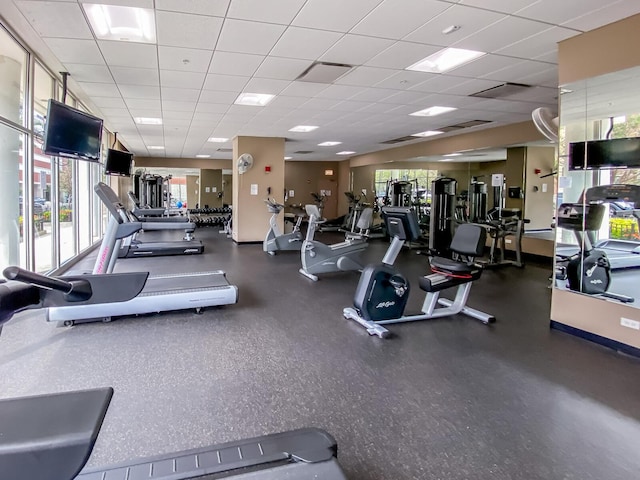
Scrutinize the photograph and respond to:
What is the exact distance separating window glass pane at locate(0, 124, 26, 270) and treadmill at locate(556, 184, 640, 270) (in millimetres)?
6058

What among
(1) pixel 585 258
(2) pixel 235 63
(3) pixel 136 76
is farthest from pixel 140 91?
(1) pixel 585 258

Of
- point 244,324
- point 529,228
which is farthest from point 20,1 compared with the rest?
point 529,228

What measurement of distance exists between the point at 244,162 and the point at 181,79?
14.2 feet

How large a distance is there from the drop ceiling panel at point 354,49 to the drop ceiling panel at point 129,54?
183 centimetres

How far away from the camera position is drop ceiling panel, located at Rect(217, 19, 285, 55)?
3449 millimetres

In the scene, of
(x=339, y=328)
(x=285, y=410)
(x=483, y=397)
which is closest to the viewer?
(x=285, y=410)

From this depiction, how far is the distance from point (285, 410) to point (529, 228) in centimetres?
763

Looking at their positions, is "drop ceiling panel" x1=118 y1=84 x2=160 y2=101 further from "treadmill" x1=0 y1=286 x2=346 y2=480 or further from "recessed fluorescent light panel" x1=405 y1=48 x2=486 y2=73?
"treadmill" x1=0 y1=286 x2=346 y2=480

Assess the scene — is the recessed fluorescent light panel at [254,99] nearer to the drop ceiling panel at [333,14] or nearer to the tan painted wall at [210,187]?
the drop ceiling panel at [333,14]

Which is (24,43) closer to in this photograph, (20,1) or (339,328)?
(20,1)

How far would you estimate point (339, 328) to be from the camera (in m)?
3.86

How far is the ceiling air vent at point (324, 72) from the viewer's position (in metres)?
4.47

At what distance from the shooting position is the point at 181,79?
5035mm

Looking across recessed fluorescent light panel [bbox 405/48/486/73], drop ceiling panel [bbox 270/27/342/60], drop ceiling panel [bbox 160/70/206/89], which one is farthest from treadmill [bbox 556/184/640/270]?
drop ceiling panel [bbox 160/70/206/89]
